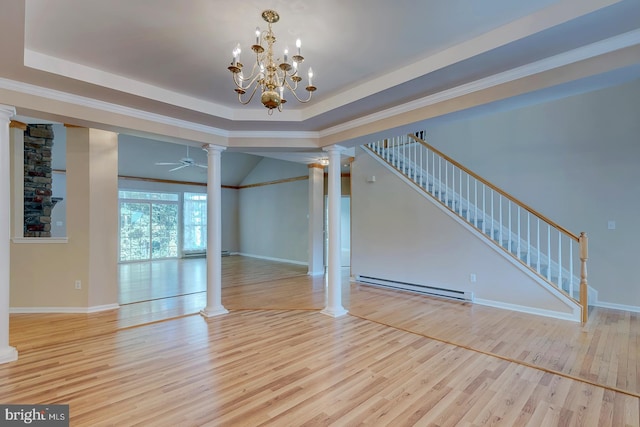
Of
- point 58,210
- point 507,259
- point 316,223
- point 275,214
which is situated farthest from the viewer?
point 275,214

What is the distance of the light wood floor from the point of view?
2.15m

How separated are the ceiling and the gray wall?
1.92 meters

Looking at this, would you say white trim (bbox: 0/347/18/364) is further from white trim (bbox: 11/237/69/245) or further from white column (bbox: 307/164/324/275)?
white column (bbox: 307/164/324/275)

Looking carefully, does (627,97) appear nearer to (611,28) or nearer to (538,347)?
(611,28)

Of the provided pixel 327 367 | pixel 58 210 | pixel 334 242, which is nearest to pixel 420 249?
pixel 334 242

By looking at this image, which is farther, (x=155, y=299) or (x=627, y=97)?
(x=155, y=299)

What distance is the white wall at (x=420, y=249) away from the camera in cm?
459

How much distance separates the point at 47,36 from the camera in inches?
92.0

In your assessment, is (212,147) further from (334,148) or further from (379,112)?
(379,112)

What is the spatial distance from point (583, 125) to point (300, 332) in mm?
5327

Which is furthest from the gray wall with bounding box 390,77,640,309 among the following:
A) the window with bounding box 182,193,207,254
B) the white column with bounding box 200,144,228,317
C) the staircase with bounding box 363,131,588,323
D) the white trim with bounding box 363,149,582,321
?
the window with bounding box 182,193,207,254

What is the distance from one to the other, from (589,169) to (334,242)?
414 cm

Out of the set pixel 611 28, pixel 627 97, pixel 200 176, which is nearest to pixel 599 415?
pixel 611 28

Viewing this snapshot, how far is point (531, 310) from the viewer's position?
438 cm
